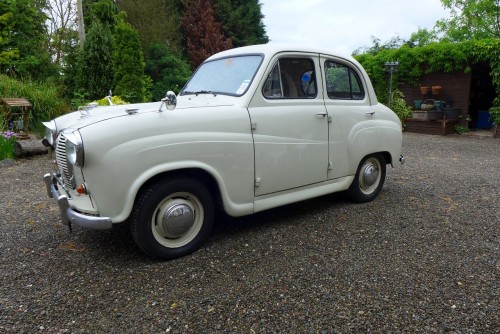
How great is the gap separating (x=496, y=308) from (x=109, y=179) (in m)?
2.70

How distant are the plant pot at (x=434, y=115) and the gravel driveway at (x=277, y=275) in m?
8.82

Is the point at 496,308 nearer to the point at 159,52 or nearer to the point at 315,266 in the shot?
the point at 315,266

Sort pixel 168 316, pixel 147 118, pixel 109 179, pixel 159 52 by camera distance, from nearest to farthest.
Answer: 1. pixel 168 316
2. pixel 109 179
3. pixel 147 118
4. pixel 159 52

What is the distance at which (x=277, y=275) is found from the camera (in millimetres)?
2703

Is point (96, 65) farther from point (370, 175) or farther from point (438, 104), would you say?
point (438, 104)

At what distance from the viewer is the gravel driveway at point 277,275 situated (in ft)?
7.21

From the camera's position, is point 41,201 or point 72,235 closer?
point 72,235

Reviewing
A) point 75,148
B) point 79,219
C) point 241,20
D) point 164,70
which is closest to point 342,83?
point 75,148

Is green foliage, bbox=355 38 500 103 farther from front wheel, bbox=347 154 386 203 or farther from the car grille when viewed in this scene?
the car grille

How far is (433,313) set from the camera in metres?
2.24

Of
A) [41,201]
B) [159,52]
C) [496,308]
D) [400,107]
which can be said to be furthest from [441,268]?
[159,52]

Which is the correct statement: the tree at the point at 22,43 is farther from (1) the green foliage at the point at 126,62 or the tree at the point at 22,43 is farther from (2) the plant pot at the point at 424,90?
(2) the plant pot at the point at 424,90

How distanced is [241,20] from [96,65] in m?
16.8

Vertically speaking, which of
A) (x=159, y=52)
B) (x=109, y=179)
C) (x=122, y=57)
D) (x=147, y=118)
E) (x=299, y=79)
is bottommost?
(x=109, y=179)
